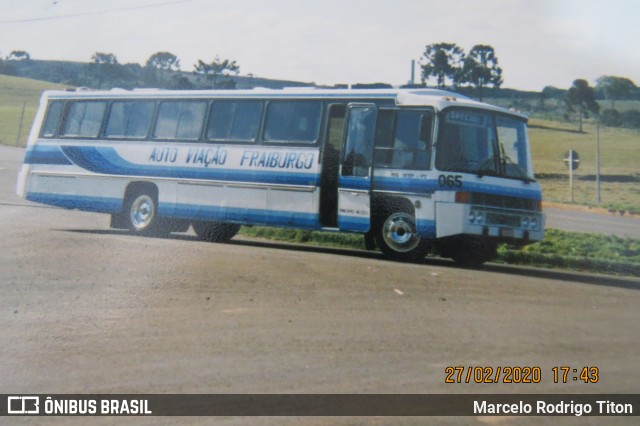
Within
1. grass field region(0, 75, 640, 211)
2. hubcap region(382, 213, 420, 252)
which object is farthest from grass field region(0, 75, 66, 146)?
hubcap region(382, 213, 420, 252)

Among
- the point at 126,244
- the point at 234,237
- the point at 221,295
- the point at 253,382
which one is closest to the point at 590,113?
the point at 234,237

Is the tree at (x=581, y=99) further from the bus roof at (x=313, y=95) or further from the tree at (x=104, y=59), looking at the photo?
the tree at (x=104, y=59)

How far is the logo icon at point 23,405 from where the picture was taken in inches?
227

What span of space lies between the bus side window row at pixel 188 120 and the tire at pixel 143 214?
1166 mm

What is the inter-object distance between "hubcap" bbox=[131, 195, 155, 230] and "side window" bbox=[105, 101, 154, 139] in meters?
1.24

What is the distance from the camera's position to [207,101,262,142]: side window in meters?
17.1

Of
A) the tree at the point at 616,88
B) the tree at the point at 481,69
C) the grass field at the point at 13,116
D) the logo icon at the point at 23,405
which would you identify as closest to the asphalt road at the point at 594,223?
the tree at the point at 616,88

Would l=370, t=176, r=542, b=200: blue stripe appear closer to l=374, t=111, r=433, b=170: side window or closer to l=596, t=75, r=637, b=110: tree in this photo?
l=374, t=111, r=433, b=170: side window

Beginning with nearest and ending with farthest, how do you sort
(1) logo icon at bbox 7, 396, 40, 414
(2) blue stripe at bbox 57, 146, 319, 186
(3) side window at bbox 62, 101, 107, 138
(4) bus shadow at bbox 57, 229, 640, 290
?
(1) logo icon at bbox 7, 396, 40, 414
(4) bus shadow at bbox 57, 229, 640, 290
(2) blue stripe at bbox 57, 146, 319, 186
(3) side window at bbox 62, 101, 107, 138

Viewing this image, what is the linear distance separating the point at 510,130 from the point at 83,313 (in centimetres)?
881

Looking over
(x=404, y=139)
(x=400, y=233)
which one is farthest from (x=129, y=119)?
(x=400, y=233)

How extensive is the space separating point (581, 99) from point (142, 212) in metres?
30.9

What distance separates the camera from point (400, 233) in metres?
15.1

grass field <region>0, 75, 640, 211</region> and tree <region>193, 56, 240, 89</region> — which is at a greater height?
grass field <region>0, 75, 640, 211</region>
